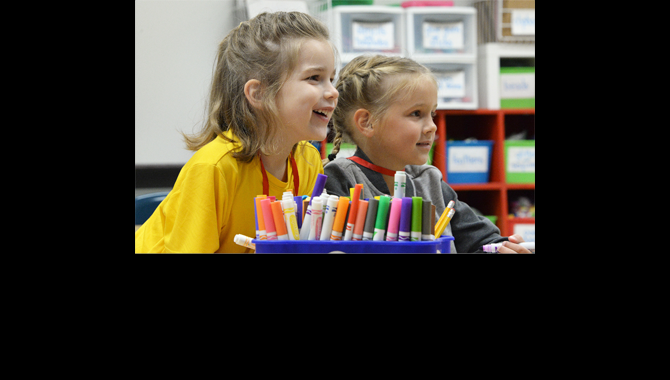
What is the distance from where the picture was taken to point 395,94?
67 centimetres

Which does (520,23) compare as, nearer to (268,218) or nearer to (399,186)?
(399,186)

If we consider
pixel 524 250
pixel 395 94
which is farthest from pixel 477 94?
pixel 524 250

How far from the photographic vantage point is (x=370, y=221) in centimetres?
44

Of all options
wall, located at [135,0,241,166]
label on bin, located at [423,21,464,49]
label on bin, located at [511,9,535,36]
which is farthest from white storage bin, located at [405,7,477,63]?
wall, located at [135,0,241,166]

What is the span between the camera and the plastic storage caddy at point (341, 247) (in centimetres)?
43

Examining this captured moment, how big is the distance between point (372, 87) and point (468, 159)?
89 centimetres

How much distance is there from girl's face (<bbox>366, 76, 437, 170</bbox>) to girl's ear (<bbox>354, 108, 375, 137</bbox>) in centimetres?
2

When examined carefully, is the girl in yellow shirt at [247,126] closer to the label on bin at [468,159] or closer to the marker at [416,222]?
the marker at [416,222]

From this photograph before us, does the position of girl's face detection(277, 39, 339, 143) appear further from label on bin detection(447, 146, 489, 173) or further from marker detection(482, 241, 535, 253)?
label on bin detection(447, 146, 489, 173)

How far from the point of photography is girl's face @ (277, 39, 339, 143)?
54cm

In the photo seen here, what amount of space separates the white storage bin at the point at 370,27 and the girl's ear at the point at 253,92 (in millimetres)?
519
